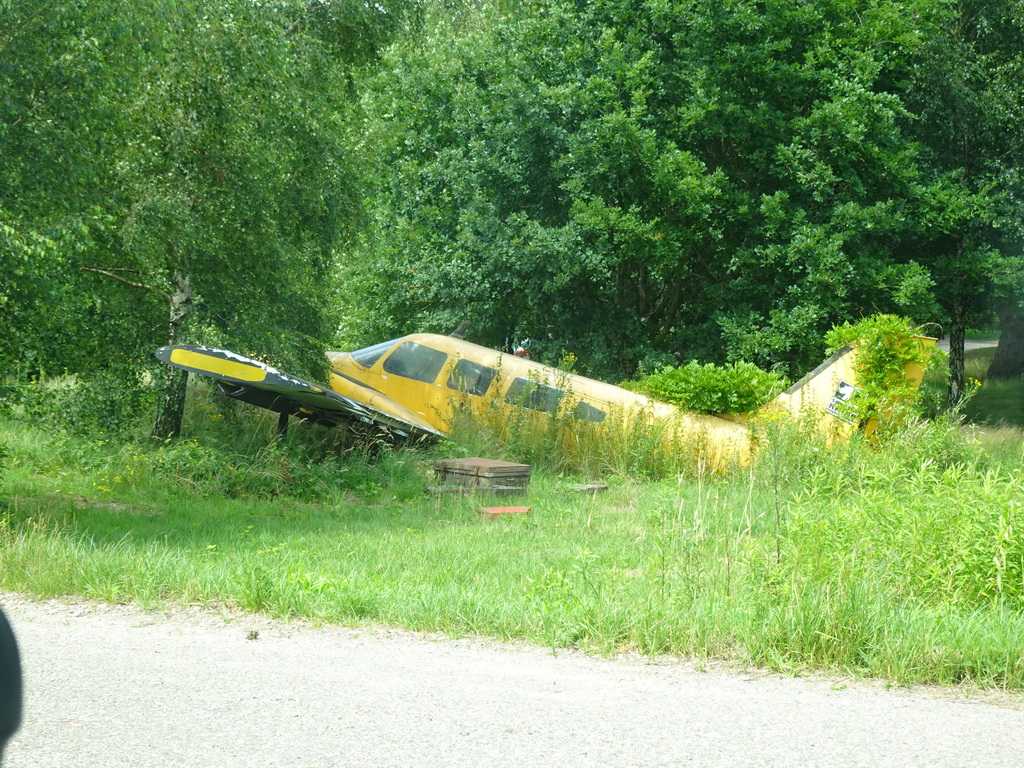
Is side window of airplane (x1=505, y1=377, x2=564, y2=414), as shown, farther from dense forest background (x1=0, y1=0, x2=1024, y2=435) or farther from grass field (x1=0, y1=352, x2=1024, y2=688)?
grass field (x1=0, y1=352, x2=1024, y2=688)

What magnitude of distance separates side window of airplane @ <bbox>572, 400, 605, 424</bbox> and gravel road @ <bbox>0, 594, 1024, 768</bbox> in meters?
9.33

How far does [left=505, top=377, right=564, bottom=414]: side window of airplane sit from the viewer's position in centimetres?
1474

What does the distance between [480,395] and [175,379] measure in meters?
4.80

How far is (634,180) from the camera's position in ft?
64.4

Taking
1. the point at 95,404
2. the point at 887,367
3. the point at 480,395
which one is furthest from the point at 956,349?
the point at 95,404

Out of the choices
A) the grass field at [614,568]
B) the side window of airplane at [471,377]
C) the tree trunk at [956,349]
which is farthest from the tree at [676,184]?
the grass field at [614,568]

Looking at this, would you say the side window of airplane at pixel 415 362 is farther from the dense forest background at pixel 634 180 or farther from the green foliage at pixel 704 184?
the green foliage at pixel 704 184

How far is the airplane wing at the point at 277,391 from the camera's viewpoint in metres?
10.6

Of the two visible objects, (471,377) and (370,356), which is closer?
(471,377)

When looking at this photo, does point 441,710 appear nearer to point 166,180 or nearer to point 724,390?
point 166,180

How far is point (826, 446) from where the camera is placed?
1288 centimetres

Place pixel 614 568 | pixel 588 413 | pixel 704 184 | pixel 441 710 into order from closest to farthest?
pixel 441 710, pixel 614 568, pixel 588 413, pixel 704 184

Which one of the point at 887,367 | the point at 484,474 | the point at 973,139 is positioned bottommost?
the point at 484,474

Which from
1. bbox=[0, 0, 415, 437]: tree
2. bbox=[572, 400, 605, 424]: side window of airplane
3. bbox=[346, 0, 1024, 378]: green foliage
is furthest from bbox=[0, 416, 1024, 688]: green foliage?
bbox=[346, 0, 1024, 378]: green foliage
